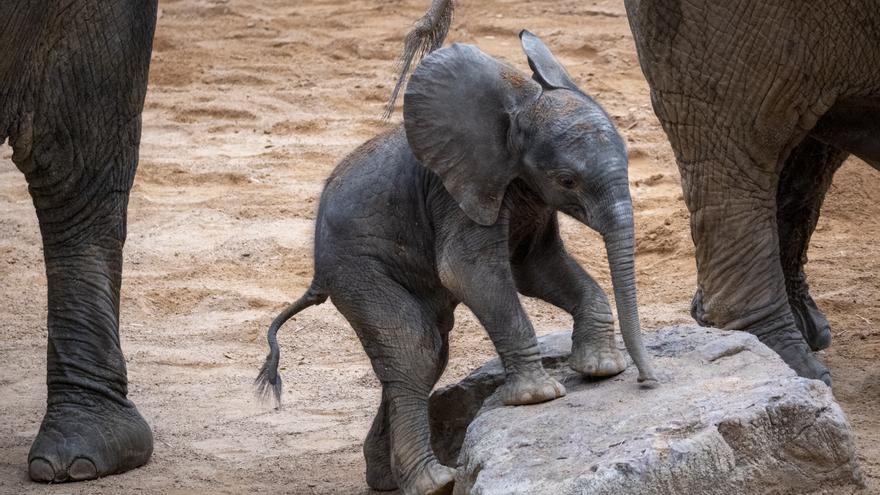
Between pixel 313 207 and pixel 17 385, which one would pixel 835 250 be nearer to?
pixel 313 207

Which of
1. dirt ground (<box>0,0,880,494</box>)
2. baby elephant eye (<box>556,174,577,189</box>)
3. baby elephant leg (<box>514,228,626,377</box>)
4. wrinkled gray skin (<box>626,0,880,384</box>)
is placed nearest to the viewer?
baby elephant eye (<box>556,174,577,189</box>)

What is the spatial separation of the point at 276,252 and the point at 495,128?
3.51 m

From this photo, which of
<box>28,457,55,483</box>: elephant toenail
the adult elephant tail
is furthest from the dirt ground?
the adult elephant tail

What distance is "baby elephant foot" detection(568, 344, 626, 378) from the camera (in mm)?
4215

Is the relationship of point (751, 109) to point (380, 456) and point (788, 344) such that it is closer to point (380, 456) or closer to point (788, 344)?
point (788, 344)

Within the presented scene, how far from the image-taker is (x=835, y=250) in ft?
24.0

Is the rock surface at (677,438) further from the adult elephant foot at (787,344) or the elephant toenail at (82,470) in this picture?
the elephant toenail at (82,470)

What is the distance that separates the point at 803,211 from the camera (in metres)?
5.98

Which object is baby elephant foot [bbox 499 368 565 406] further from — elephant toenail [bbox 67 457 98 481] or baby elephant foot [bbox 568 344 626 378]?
elephant toenail [bbox 67 457 98 481]

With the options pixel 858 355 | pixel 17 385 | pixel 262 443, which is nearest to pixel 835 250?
pixel 858 355

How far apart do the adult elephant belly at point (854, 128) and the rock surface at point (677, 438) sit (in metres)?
1.28

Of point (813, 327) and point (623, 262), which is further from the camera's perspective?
point (813, 327)

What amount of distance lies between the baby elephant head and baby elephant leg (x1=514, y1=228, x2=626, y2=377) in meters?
0.25

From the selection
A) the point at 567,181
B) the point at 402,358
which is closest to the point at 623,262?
the point at 567,181
